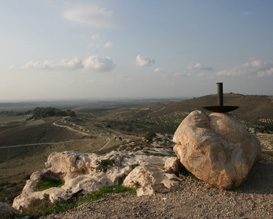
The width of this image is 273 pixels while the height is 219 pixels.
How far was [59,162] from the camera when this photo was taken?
13188 millimetres

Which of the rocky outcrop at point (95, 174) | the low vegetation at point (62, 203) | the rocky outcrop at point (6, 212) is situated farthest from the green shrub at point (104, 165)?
the rocky outcrop at point (6, 212)

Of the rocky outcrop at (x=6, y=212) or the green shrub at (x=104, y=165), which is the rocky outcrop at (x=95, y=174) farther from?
the rocky outcrop at (x=6, y=212)

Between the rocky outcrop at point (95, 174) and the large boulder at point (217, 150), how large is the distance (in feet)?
5.22

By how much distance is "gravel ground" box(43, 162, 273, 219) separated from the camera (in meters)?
6.59

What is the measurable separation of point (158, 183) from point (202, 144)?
2.62 metres

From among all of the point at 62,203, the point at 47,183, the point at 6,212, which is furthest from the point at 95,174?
the point at 6,212

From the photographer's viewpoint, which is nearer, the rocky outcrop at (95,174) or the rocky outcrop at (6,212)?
the rocky outcrop at (6,212)

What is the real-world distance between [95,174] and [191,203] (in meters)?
5.67

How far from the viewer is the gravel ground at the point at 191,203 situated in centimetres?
659

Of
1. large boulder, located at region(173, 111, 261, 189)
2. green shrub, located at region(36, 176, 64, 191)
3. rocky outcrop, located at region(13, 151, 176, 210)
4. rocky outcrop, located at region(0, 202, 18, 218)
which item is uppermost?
large boulder, located at region(173, 111, 261, 189)

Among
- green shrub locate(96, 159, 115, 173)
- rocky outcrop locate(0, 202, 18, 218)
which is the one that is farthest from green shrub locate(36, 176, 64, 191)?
rocky outcrop locate(0, 202, 18, 218)

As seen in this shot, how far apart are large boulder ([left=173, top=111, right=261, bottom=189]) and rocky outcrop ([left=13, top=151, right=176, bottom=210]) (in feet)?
5.22

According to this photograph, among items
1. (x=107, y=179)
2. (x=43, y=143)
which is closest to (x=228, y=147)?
(x=107, y=179)

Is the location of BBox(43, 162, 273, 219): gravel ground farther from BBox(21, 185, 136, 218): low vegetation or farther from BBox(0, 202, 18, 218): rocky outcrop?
BBox(0, 202, 18, 218): rocky outcrop
